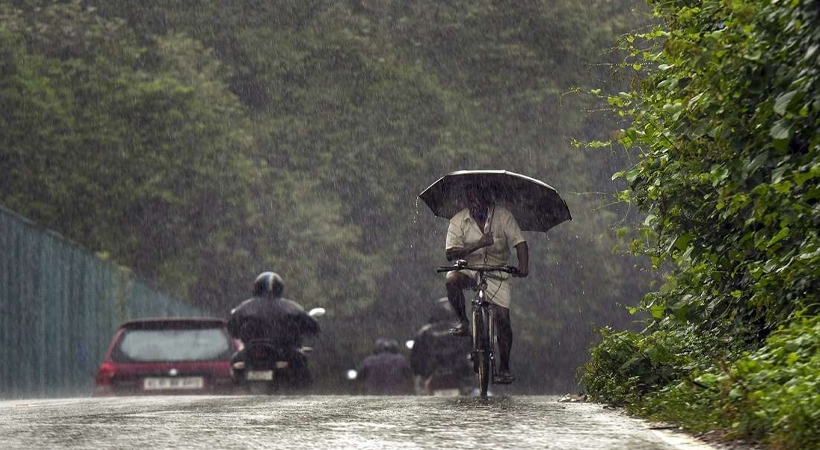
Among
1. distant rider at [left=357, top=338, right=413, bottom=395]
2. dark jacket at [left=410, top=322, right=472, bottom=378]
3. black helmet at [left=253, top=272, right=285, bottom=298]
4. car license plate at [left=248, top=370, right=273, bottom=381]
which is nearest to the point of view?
car license plate at [left=248, top=370, right=273, bottom=381]

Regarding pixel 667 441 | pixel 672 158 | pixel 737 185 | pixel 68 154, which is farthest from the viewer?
pixel 68 154

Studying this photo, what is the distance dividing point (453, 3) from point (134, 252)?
11.2 metres

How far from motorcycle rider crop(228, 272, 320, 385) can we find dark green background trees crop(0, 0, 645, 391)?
37.4ft

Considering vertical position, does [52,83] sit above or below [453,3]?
below

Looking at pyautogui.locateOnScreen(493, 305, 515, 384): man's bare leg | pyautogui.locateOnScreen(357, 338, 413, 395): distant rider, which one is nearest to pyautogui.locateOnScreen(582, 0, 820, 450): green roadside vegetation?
pyautogui.locateOnScreen(493, 305, 515, 384): man's bare leg

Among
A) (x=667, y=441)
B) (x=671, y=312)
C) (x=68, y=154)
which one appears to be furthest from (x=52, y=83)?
(x=667, y=441)

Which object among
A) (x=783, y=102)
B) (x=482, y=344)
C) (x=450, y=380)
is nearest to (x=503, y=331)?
(x=482, y=344)

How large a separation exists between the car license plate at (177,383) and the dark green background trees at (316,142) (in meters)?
10.6

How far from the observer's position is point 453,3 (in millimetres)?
38188

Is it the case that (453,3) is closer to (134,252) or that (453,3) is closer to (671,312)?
(134,252)

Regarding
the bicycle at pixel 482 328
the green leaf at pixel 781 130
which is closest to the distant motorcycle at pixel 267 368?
the bicycle at pixel 482 328

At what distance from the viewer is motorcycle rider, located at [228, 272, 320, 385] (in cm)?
1859

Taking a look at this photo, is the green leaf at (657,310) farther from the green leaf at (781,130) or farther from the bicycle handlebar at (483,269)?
the bicycle handlebar at (483,269)

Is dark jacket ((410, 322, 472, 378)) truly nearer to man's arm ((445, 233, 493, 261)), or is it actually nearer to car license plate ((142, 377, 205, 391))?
car license plate ((142, 377, 205, 391))
